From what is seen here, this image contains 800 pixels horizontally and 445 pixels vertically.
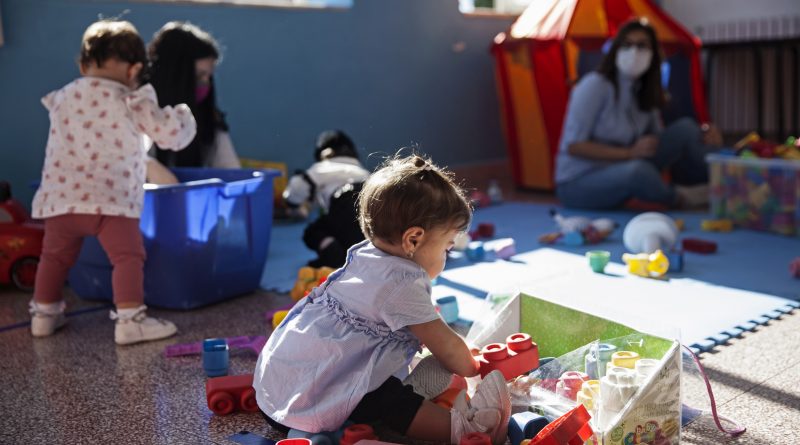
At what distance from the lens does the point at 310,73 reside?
3.36 m

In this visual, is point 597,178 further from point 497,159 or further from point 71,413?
point 71,413

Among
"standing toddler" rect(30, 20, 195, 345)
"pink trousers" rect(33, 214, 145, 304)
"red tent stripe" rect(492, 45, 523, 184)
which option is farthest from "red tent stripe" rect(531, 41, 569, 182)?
"pink trousers" rect(33, 214, 145, 304)

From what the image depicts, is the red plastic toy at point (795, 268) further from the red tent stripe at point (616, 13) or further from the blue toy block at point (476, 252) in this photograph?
the red tent stripe at point (616, 13)

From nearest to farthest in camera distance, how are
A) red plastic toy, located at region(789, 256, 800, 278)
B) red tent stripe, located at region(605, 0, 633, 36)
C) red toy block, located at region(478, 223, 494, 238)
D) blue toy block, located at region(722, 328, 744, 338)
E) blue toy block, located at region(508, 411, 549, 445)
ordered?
blue toy block, located at region(508, 411, 549, 445) < blue toy block, located at region(722, 328, 744, 338) < red plastic toy, located at region(789, 256, 800, 278) < red toy block, located at region(478, 223, 494, 238) < red tent stripe, located at region(605, 0, 633, 36)

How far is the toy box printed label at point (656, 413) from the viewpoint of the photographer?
3.54ft

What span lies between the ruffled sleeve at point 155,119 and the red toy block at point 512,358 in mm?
838

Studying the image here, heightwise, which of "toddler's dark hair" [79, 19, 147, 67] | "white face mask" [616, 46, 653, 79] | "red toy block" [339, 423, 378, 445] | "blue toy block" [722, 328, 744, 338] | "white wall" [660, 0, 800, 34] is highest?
"toddler's dark hair" [79, 19, 147, 67]

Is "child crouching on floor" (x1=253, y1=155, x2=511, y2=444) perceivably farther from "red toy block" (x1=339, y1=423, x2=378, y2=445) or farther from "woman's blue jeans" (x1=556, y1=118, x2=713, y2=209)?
"woman's blue jeans" (x1=556, y1=118, x2=713, y2=209)

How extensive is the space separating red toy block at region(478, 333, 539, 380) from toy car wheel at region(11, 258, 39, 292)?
1.38 m

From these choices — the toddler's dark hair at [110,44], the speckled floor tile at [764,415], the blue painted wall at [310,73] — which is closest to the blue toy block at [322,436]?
the speckled floor tile at [764,415]

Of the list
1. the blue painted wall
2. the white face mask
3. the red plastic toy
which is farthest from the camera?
the white face mask

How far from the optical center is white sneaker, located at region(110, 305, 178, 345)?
1.76m

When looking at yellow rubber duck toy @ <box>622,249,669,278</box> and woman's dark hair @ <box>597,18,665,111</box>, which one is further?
woman's dark hair @ <box>597,18,665,111</box>

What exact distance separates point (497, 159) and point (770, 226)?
1.69m
